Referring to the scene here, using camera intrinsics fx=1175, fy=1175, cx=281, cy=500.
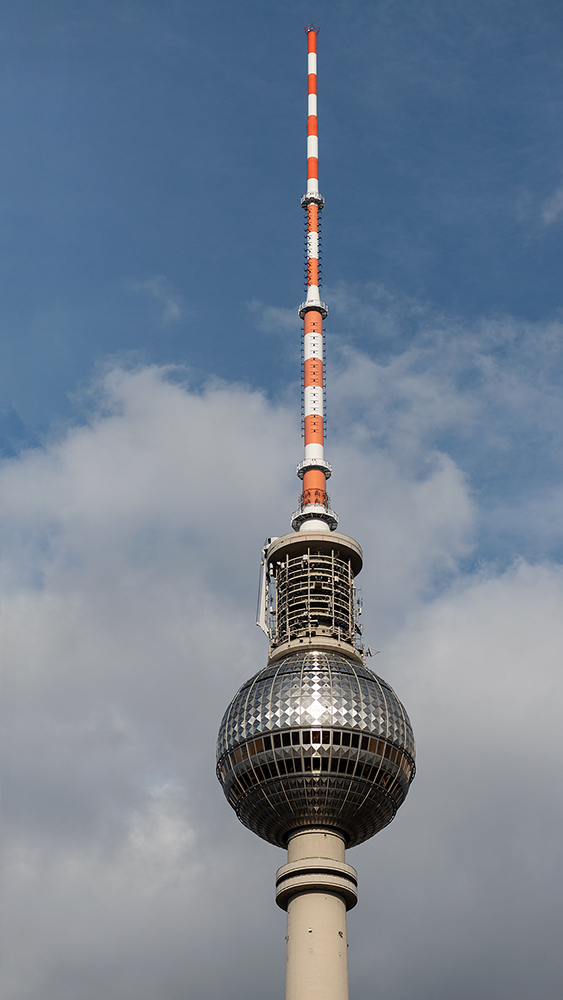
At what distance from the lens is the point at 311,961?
9694cm

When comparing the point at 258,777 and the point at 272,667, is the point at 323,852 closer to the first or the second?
the point at 258,777

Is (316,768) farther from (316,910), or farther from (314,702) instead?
(316,910)

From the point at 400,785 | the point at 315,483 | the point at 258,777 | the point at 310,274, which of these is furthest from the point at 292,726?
the point at 310,274

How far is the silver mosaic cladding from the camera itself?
103375mm

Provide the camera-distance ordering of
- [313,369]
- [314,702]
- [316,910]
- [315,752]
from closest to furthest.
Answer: [316,910] → [315,752] → [314,702] → [313,369]

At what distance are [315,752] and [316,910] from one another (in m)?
13.2

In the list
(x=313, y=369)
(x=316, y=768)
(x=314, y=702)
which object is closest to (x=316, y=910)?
(x=316, y=768)

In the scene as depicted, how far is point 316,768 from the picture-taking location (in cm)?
10150

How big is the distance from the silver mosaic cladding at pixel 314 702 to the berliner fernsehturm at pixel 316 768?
0.33 feet

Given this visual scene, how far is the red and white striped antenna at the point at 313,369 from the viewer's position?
409ft

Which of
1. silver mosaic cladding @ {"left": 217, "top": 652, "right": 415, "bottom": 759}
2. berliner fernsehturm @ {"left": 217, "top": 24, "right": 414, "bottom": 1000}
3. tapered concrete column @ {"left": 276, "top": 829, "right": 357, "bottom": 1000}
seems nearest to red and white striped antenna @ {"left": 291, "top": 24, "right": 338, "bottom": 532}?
berliner fernsehturm @ {"left": 217, "top": 24, "right": 414, "bottom": 1000}

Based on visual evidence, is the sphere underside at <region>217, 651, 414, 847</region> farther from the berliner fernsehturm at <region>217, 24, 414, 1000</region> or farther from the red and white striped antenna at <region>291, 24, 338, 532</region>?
the red and white striped antenna at <region>291, 24, 338, 532</region>

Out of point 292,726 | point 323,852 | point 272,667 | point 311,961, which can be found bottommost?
point 311,961

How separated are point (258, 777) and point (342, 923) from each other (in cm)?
1417
